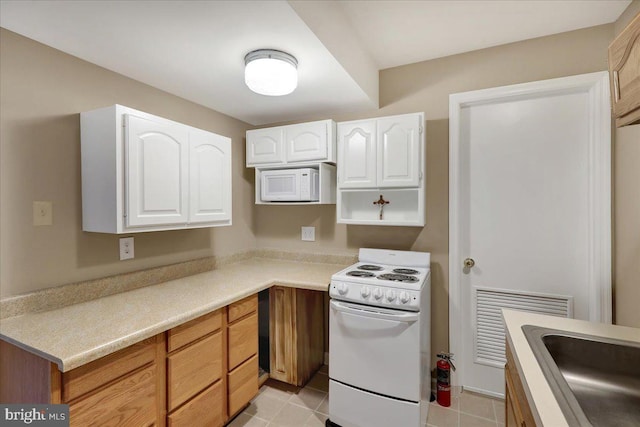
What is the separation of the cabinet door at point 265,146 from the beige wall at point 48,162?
83cm

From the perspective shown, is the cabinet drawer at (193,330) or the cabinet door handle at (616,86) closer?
the cabinet door handle at (616,86)

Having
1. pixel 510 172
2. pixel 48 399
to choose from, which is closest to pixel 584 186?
pixel 510 172

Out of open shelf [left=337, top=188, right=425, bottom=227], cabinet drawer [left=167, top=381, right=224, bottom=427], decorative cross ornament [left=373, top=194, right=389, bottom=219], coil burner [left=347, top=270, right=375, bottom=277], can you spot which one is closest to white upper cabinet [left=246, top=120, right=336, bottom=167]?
open shelf [left=337, top=188, right=425, bottom=227]

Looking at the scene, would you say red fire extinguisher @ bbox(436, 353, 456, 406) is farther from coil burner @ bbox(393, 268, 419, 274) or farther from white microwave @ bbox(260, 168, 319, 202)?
white microwave @ bbox(260, 168, 319, 202)

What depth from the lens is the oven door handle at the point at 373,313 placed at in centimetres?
162

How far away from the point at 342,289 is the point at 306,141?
3.90 feet

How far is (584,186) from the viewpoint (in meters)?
Result: 1.87

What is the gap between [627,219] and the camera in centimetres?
161

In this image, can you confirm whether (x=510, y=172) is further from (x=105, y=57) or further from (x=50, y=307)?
(x=50, y=307)

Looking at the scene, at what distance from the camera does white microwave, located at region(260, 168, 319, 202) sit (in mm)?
2309

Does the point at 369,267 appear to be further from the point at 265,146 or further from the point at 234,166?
the point at 234,166

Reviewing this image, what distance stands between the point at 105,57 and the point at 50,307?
4.45 ft

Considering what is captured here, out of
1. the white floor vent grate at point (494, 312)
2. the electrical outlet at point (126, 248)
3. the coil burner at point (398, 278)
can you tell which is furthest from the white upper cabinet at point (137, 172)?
the white floor vent grate at point (494, 312)

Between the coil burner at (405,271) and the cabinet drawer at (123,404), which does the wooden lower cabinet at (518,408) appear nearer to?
the coil burner at (405,271)
